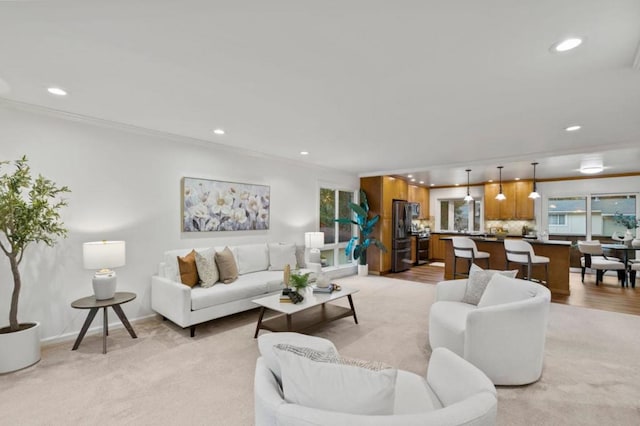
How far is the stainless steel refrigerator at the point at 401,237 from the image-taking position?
7363mm

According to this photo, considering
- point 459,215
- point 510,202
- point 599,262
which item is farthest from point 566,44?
point 459,215

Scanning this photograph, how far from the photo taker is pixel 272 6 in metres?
1.60

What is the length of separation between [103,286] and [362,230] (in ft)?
16.7

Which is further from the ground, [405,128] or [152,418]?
[405,128]

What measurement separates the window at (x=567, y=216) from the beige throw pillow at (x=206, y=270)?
8438mm

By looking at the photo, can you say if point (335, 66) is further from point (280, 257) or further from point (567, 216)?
point (567, 216)

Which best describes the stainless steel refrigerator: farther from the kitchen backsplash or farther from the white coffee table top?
the white coffee table top

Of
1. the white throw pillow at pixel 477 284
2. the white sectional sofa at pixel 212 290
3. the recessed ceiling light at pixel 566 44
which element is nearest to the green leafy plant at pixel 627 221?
the white throw pillow at pixel 477 284

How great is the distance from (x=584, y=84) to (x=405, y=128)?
169 cm

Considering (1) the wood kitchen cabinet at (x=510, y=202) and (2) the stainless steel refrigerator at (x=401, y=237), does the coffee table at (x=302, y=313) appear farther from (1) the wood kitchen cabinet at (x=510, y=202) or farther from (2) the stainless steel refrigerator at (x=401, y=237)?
(1) the wood kitchen cabinet at (x=510, y=202)

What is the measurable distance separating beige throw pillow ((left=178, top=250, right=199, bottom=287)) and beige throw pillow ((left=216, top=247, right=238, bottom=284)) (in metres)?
0.32

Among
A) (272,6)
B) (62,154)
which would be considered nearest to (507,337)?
(272,6)

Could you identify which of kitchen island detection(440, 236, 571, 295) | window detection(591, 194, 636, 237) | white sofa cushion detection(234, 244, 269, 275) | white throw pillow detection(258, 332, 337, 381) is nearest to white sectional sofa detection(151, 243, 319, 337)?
white sofa cushion detection(234, 244, 269, 275)

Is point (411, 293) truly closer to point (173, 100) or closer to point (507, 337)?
point (507, 337)
